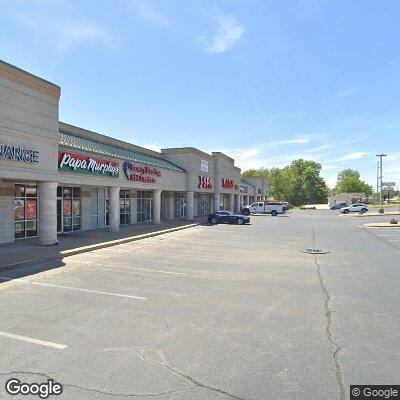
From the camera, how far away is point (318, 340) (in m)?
6.52

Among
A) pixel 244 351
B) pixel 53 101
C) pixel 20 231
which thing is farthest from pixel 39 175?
pixel 244 351

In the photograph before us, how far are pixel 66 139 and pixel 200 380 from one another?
19330mm

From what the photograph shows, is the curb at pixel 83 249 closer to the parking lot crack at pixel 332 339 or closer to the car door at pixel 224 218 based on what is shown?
the parking lot crack at pixel 332 339

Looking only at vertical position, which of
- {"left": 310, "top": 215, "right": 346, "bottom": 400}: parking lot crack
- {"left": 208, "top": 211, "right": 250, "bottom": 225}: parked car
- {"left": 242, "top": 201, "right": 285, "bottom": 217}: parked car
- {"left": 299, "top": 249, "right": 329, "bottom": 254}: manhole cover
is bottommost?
{"left": 310, "top": 215, "right": 346, "bottom": 400}: parking lot crack

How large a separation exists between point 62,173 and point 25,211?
3.40 meters

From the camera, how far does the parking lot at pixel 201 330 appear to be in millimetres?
5039

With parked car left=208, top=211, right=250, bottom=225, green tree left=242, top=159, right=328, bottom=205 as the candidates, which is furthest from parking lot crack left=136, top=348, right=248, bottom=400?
green tree left=242, top=159, right=328, bottom=205

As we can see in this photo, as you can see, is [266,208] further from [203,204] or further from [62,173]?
[62,173]

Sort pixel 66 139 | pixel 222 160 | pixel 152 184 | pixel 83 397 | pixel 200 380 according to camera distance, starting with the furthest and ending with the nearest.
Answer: pixel 222 160 < pixel 152 184 < pixel 66 139 < pixel 200 380 < pixel 83 397

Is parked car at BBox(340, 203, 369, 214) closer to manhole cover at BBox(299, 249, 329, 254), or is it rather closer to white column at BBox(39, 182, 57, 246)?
manhole cover at BBox(299, 249, 329, 254)

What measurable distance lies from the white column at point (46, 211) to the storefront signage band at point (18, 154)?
1.72 metres

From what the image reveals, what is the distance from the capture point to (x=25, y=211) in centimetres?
2042

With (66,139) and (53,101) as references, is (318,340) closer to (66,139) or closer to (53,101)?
(53,101)

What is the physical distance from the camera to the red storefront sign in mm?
40400
